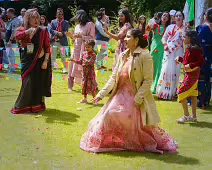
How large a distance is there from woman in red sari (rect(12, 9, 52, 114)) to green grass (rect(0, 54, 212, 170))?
0.86ft

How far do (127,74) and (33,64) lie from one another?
8.01ft

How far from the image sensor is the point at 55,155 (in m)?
5.10

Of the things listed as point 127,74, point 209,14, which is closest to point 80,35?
point 209,14

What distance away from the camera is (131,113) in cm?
511

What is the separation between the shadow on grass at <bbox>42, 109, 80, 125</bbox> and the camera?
6.78 meters

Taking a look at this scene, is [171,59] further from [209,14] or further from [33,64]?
[33,64]

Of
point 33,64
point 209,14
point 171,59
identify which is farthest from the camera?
point 171,59

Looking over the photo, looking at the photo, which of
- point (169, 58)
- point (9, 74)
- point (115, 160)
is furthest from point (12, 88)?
point (115, 160)

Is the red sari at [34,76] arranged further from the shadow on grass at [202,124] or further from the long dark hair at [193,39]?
the shadow on grass at [202,124]

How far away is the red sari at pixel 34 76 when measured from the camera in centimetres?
705

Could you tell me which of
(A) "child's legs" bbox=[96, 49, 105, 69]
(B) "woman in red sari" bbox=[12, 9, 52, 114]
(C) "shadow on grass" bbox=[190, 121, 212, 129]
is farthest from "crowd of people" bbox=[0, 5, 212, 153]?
(A) "child's legs" bbox=[96, 49, 105, 69]

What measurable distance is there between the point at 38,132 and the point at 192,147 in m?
2.24

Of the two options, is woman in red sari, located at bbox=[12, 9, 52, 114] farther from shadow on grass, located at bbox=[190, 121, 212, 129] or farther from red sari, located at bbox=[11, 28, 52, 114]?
shadow on grass, located at bbox=[190, 121, 212, 129]

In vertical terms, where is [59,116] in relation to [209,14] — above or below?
below
